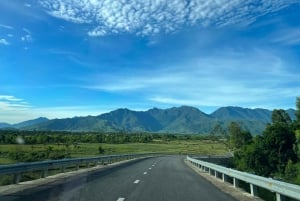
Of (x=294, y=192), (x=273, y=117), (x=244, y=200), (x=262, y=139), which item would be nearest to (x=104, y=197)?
(x=244, y=200)

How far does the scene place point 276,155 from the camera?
70375 millimetres

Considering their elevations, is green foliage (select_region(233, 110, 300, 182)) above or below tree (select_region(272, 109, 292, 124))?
below

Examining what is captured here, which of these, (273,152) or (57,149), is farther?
(57,149)

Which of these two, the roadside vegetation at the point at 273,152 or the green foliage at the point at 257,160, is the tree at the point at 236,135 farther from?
the green foliage at the point at 257,160

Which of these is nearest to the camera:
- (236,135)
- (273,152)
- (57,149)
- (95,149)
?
(273,152)

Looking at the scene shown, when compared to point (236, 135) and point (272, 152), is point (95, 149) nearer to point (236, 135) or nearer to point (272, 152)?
point (236, 135)

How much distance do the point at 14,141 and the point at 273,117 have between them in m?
75.6

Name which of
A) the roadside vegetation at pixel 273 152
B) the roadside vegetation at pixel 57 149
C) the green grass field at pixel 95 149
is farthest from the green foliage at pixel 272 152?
the roadside vegetation at pixel 57 149

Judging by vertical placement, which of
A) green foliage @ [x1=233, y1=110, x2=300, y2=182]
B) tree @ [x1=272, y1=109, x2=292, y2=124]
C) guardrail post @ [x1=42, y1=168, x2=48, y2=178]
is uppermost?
tree @ [x1=272, y1=109, x2=292, y2=124]

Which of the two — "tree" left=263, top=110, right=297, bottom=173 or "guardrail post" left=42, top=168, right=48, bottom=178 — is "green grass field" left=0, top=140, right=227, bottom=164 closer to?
"tree" left=263, top=110, right=297, bottom=173

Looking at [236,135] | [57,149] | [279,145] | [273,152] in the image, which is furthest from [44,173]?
[236,135]

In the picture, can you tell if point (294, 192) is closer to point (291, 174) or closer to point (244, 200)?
point (244, 200)

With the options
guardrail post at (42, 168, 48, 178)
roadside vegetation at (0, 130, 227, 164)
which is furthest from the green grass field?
guardrail post at (42, 168, 48, 178)

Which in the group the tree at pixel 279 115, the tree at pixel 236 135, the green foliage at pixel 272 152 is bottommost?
the green foliage at pixel 272 152
